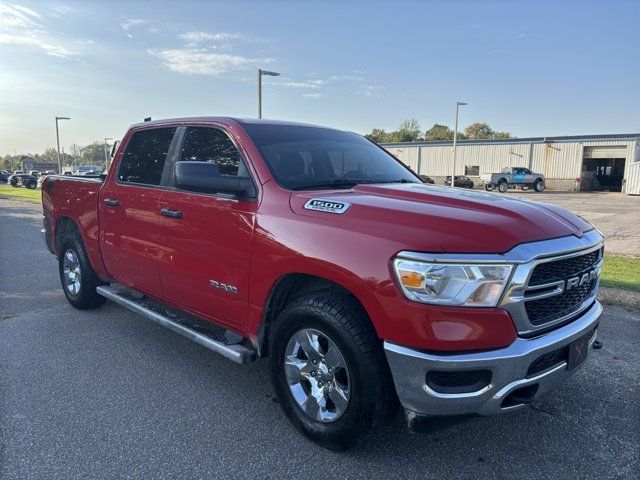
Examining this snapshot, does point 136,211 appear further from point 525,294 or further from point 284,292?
point 525,294

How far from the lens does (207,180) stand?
3055mm

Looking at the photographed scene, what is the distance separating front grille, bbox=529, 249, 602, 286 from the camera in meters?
2.39

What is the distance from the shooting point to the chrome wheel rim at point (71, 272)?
17.5ft

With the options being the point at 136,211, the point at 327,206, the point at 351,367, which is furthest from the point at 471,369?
the point at 136,211

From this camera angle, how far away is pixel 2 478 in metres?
2.51

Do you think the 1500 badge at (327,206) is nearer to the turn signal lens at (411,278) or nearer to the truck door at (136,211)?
Result: the turn signal lens at (411,278)

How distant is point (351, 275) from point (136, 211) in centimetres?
242

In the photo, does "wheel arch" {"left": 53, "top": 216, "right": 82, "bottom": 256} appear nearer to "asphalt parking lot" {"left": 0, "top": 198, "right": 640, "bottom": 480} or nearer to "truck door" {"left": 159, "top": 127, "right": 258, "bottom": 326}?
"asphalt parking lot" {"left": 0, "top": 198, "right": 640, "bottom": 480}

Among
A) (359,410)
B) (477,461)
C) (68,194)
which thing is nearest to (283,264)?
(359,410)

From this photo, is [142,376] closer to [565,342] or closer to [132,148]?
[132,148]

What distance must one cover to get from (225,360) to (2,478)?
1783mm

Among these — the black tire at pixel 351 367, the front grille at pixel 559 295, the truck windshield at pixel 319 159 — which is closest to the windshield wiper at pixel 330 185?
the truck windshield at pixel 319 159

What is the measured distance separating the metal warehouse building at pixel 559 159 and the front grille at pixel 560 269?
39.8 m

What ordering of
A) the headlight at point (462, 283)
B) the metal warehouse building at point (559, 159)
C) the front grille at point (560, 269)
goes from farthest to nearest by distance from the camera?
the metal warehouse building at point (559, 159), the front grille at point (560, 269), the headlight at point (462, 283)
